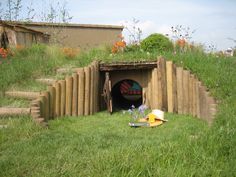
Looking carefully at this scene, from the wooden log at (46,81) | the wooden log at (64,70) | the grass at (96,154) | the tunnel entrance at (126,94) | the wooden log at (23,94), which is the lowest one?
the tunnel entrance at (126,94)

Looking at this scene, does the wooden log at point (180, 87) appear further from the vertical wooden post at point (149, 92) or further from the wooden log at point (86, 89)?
the wooden log at point (86, 89)

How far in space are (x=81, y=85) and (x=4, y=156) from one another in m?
4.04

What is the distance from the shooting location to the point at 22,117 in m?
7.47

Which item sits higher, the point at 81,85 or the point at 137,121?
the point at 81,85

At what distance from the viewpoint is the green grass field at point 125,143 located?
441cm

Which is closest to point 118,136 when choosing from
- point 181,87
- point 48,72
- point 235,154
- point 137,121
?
point 137,121

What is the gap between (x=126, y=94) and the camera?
14.0 metres

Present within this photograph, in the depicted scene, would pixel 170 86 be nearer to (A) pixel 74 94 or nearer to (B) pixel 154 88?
(B) pixel 154 88

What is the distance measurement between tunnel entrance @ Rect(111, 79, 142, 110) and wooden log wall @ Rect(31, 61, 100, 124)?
244cm

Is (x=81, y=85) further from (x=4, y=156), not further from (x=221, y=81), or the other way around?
(x=4, y=156)

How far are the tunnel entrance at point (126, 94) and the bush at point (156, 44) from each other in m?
1.35

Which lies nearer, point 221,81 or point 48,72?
point 221,81

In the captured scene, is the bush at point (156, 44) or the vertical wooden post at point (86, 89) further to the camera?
the bush at point (156, 44)

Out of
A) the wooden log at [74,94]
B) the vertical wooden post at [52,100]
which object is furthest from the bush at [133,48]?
the vertical wooden post at [52,100]
